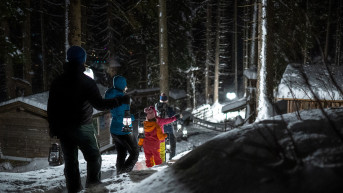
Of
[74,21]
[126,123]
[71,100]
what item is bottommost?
[126,123]

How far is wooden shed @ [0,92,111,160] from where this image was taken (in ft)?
47.8

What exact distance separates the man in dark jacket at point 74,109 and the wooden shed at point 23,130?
39.5ft

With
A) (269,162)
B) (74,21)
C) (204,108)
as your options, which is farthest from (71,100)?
(204,108)

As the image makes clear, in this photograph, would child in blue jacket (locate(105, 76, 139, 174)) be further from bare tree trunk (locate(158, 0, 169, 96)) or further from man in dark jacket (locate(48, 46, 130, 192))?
bare tree trunk (locate(158, 0, 169, 96))

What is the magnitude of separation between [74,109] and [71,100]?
133 millimetres

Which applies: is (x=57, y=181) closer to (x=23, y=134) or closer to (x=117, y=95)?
(x=117, y=95)

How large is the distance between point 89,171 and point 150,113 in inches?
88.6

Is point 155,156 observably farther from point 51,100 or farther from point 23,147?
point 23,147

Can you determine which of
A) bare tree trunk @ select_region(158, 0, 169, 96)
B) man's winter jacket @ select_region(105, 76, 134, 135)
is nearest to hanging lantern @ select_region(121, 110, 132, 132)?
man's winter jacket @ select_region(105, 76, 134, 135)

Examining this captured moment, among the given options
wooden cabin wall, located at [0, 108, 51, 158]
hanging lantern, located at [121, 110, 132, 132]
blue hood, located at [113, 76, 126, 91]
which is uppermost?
blue hood, located at [113, 76, 126, 91]

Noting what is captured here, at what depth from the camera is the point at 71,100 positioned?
132 inches

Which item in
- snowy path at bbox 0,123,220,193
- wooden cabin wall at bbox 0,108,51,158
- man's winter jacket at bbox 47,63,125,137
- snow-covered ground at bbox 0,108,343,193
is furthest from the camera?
wooden cabin wall at bbox 0,108,51,158

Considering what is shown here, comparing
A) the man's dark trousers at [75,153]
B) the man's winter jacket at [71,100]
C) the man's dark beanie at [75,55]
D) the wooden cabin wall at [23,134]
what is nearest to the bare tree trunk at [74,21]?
the man's dark beanie at [75,55]

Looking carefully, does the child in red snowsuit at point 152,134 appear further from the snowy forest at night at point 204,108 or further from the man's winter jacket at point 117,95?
the man's winter jacket at point 117,95
